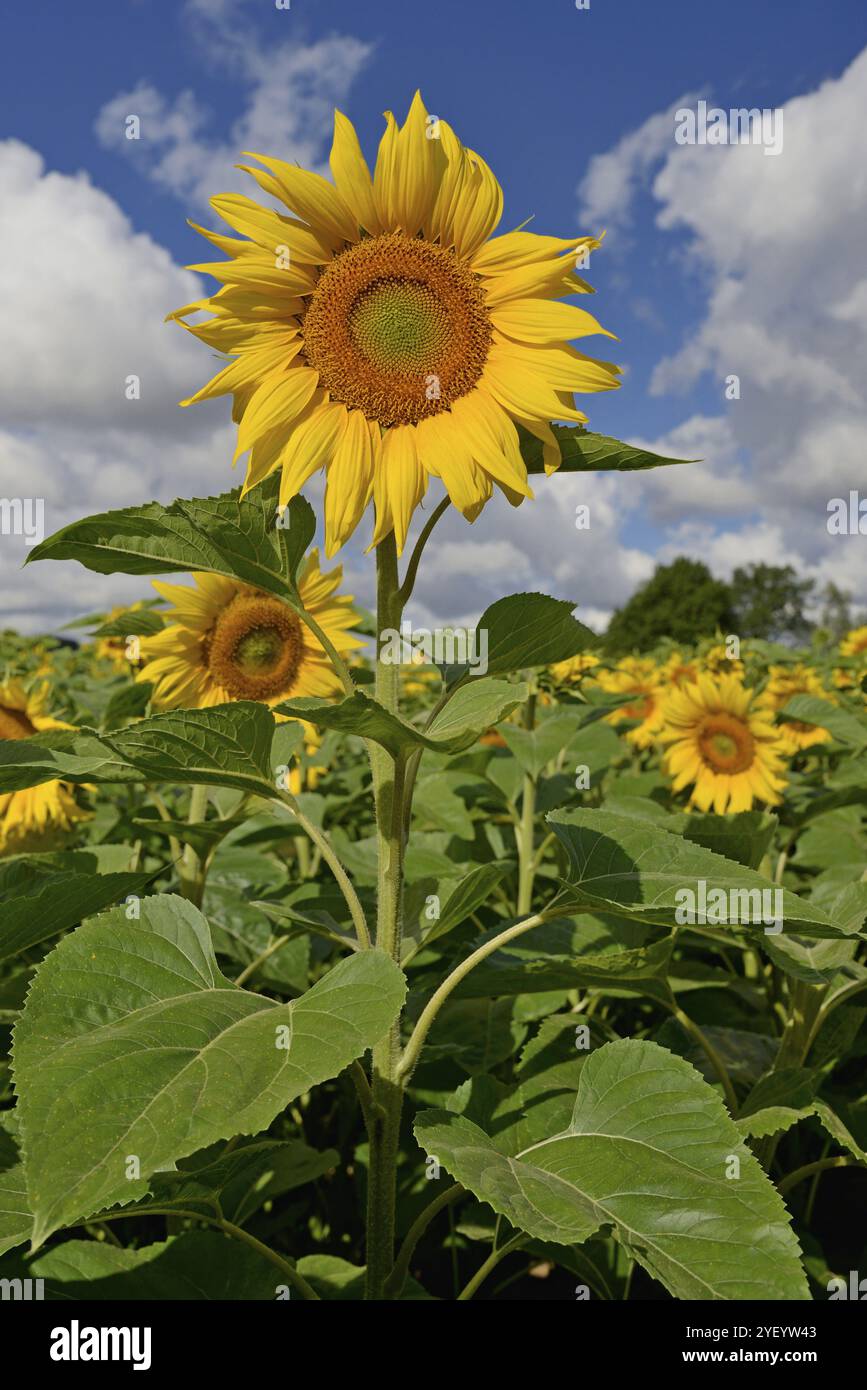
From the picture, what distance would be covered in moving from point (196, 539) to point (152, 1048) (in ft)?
3.05

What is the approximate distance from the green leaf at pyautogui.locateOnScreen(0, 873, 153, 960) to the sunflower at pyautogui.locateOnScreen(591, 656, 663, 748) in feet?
10.2

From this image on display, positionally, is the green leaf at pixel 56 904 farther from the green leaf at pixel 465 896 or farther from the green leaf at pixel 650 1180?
the green leaf at pixel 650 1180

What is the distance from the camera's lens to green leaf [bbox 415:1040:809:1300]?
1.45m

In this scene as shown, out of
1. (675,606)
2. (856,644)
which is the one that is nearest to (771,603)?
(675,606)

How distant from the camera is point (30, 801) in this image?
3689 millimetres

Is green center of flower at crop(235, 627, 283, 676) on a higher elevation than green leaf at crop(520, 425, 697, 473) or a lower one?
lower

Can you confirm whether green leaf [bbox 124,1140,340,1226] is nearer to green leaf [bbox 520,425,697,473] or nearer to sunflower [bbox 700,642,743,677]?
green leaf [bbox 520,425,697,473]

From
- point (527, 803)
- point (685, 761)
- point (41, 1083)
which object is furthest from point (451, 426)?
point (685, 761)

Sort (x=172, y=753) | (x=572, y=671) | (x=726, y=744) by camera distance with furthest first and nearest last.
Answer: (x=572, y=671), (x=726, y=744), (x=172, y=753)

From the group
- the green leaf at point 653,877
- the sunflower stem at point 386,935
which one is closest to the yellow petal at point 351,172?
the sunflower stem at point 386,935

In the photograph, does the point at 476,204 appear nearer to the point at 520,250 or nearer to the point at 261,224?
the point at 520,250

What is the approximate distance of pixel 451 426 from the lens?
73.2 inches

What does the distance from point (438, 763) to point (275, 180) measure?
2.86 m

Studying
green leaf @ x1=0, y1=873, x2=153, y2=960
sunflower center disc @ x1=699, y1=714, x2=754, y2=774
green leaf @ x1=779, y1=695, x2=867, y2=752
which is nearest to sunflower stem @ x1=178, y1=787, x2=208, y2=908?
green leaf @ x1=0, y1=873, x2=153, y2=960
